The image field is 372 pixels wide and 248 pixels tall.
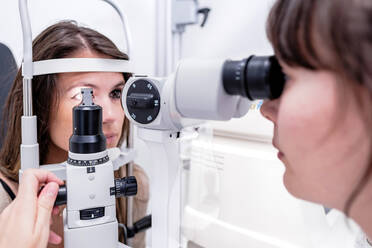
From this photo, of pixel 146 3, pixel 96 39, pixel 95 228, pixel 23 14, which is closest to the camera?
pixel 95 228

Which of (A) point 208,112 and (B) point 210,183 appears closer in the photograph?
(A) point 208,112

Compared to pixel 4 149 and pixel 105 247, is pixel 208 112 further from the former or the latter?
pixel 4 149

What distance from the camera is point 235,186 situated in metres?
0.91

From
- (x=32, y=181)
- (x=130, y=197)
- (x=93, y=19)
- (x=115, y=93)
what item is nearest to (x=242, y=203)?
(x=130, y=197)

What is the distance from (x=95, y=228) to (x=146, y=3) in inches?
34.3

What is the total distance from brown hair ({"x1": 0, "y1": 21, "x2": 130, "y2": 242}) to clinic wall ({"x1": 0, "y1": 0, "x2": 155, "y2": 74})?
0.12 meters

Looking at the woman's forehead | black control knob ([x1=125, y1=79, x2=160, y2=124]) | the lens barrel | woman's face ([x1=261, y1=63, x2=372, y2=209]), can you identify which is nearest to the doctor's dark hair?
woman's face ([x1=261, y1=63, x2=372, y2=209])

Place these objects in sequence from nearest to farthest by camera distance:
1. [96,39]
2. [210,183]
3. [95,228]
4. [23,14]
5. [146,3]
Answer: [95,228], [23,14], [96,39], [210,183], [146,3]

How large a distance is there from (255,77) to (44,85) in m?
0.58

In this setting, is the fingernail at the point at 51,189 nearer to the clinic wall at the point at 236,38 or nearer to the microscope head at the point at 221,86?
the microscope head at the point at 221,86

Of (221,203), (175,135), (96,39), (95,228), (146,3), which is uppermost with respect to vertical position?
(146,3)

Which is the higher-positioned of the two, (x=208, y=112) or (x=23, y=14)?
(x=23, y=14)

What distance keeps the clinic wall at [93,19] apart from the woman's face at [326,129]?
628 mm

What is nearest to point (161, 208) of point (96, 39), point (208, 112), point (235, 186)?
point (208, 112)
